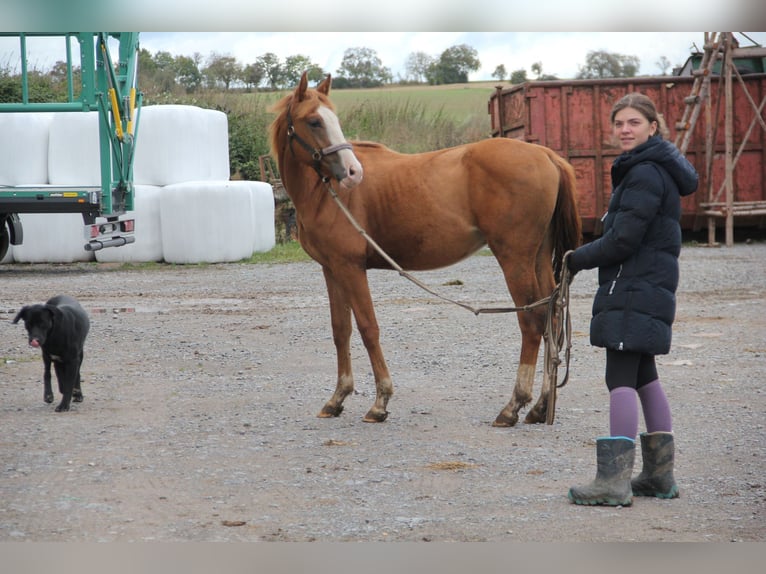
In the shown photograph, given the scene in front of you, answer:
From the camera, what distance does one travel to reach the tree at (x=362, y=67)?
18.4 ft

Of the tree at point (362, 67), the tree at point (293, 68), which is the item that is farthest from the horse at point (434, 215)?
the tree at point (293, 68)

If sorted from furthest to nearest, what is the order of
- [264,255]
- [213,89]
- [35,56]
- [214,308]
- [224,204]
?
[264,255]
[224,204]
[213,89]
[214,308]
[35,56]

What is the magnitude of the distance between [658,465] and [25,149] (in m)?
8.45

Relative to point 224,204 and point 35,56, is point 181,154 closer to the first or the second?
point 224,204

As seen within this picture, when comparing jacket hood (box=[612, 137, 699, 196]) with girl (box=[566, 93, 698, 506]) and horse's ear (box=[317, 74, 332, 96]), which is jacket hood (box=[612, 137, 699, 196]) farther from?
horse's ear (box=[317, 74, 332, 96])

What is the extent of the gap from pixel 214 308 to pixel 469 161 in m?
5.19

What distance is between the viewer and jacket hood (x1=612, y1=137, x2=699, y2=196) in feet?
10.7

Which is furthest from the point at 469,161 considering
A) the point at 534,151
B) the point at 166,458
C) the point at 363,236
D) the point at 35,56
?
the point at 35,56

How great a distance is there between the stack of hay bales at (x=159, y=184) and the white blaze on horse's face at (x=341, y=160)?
5.98 m

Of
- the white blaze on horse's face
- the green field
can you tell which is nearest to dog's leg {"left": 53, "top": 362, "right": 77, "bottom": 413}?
the white blaze on horse's face

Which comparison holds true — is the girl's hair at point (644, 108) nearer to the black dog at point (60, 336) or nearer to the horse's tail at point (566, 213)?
the horse's tail at point (566, 213)

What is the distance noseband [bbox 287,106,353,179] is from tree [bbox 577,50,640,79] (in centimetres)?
1139

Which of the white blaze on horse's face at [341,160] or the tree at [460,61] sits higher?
the tree at [460,61]

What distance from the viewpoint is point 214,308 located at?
9445 mm
